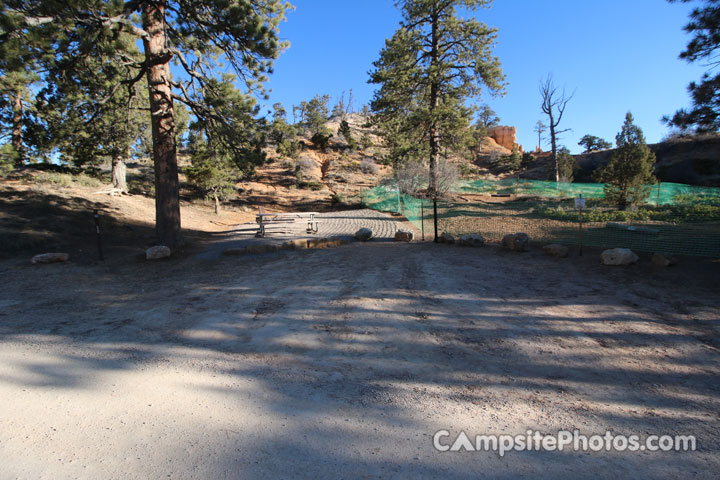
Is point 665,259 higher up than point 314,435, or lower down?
higher up

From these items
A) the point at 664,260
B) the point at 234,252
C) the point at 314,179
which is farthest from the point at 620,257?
the point at 314,179

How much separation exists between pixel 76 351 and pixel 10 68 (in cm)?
603

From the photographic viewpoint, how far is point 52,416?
2.24 m

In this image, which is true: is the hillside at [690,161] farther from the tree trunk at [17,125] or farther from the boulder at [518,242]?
the tree trunk at [17,125]

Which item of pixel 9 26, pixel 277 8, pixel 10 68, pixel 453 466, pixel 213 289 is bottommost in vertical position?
pixel 453 466

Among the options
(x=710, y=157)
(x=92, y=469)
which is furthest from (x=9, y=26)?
(x=710, y=157)

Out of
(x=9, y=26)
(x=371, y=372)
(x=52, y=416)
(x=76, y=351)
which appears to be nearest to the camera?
(x=52, y=416)

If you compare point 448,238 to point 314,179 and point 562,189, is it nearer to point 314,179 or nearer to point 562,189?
point 562,189

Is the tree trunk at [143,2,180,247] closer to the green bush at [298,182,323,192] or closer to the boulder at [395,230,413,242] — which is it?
the boulder at [395,230,413,242]

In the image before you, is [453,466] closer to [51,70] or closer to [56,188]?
[51,70]

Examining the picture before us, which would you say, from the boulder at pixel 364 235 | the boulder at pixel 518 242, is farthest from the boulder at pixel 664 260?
the boulder at pixel 364 235

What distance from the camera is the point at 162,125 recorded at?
28.5 feet

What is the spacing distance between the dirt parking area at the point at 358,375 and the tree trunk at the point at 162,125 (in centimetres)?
354

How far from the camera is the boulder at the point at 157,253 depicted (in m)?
8.23
